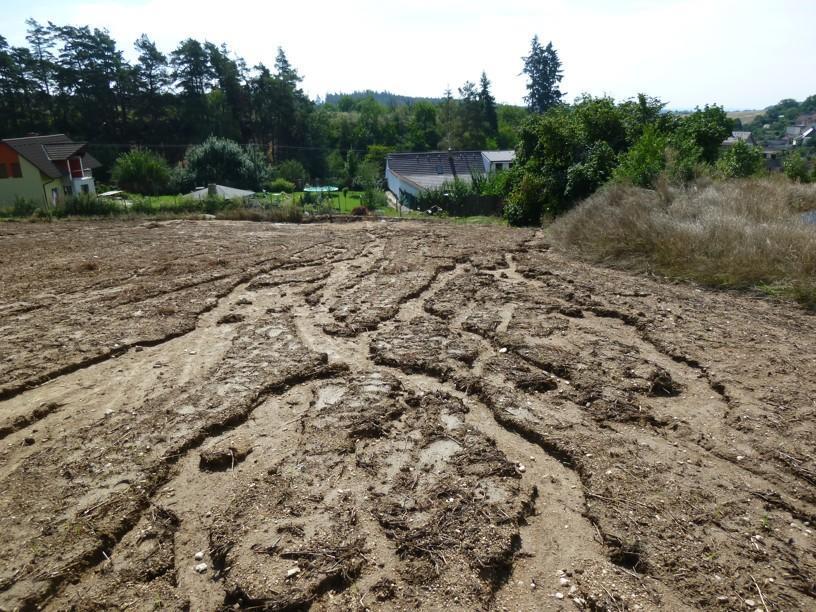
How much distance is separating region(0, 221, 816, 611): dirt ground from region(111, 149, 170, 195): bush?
31.7 m

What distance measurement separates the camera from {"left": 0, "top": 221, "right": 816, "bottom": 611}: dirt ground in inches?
116

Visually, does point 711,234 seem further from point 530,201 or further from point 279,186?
point 279,186

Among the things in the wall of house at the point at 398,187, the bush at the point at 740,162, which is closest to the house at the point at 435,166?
the wall of house at the point at 398,187

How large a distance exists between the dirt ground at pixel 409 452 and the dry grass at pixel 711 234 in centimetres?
74

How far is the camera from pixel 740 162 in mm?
17625

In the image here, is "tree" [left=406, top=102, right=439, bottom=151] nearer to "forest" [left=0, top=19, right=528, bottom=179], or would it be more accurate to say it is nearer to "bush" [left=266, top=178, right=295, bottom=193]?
"forest" [left=0, top=19, right=528, bottom=179]

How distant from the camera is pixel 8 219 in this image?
17906 mm

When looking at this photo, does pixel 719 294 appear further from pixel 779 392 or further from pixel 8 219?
pixel 8 219

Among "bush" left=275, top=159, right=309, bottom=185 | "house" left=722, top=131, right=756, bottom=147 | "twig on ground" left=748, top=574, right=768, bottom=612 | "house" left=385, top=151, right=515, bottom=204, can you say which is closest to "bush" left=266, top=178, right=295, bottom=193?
"bush" left=275, top=159, right=309, bottom=185

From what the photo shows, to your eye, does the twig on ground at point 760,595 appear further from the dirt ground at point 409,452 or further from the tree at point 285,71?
the tree at point 285,71

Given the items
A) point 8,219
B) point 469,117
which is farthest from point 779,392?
point 469,117

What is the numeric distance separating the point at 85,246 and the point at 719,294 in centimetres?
1289

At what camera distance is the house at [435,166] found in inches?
1506

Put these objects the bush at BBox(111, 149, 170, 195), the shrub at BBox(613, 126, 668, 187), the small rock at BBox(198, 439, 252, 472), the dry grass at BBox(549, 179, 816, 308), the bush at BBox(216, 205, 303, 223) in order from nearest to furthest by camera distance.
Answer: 1. the small rock at BBox(198, 439, 252, 472)
2. the dry grass at BBox(549, 179, 816, 308)
3. the shrub at BBox(613, 126, 668, 187)
4. the bush at BBox(216, 205, 303, 223)
5. the bush at BBox(111, 149, 170, 195)
